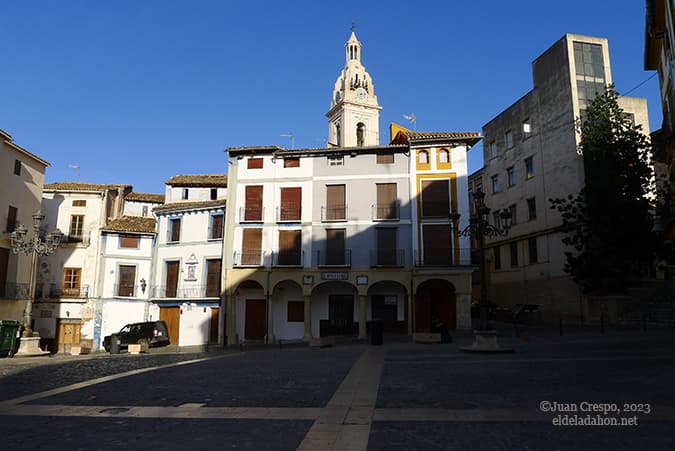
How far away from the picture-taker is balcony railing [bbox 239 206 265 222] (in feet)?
97.2

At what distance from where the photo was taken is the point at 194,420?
713 centimetres

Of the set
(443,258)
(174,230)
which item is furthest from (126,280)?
(443,258)

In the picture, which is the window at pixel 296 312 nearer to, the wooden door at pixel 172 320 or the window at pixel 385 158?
the wooden door at pixel 172 320

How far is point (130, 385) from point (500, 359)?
9.68 metres

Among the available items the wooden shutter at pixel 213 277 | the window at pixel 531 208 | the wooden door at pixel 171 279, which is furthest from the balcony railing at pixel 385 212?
the wooden door at pixel 171 279

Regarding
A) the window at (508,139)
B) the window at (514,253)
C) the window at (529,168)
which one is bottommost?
the window at (514,253)

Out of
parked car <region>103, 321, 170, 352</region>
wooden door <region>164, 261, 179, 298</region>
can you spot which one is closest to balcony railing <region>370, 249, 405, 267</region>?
parked car <region>103, 321, 170, 352</region>

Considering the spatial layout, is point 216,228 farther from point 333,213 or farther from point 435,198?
point 435,198

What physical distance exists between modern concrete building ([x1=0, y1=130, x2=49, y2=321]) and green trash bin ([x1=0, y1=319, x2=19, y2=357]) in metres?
7.78

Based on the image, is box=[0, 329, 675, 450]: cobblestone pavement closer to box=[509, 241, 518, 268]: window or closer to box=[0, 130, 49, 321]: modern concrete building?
box=[0, 130, 49, 321]: modern concrete building

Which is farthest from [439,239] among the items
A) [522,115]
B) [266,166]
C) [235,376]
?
[235,376]

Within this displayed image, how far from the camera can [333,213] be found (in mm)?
29250

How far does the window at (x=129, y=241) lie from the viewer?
33531mm

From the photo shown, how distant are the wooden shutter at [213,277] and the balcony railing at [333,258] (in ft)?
21.5
